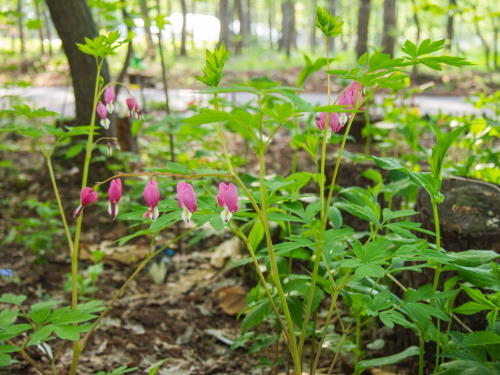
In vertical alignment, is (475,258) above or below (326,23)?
below

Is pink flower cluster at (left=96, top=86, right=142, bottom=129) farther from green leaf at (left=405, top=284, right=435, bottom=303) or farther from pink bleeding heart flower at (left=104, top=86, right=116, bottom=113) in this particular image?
green leaf at (left=405, top=284, right=435, bottom=303)

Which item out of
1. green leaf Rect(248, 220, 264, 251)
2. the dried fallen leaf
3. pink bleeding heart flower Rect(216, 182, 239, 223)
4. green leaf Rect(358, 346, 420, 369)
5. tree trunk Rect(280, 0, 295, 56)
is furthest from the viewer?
tree trunk Rect(280, 0, 295, 56)

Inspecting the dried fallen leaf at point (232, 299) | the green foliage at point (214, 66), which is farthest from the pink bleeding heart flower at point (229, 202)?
the dried fallen leaf at point (232, 299)

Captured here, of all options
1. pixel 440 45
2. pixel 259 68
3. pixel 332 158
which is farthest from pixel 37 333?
pixel 259 68

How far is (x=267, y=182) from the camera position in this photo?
1.68 metres

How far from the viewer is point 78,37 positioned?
3.88 meters

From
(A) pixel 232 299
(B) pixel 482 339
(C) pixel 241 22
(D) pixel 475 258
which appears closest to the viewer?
(B) pixel 482 339

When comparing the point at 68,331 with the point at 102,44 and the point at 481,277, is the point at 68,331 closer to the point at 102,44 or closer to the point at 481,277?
the point at 102,44

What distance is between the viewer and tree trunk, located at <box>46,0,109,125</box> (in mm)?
3822

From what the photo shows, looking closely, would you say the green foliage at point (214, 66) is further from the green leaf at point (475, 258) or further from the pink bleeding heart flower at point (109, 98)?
the green leaf at point (475, 258)

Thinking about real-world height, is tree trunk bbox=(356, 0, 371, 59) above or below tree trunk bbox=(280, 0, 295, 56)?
below

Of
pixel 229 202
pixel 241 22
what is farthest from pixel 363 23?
pixel 241 22

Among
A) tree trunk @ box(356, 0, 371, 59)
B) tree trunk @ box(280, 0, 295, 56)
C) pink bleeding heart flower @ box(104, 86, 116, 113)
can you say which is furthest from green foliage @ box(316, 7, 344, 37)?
tree trunk @ box(280, 0, 295, 56)

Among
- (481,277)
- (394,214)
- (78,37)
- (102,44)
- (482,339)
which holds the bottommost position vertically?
(482,339)
